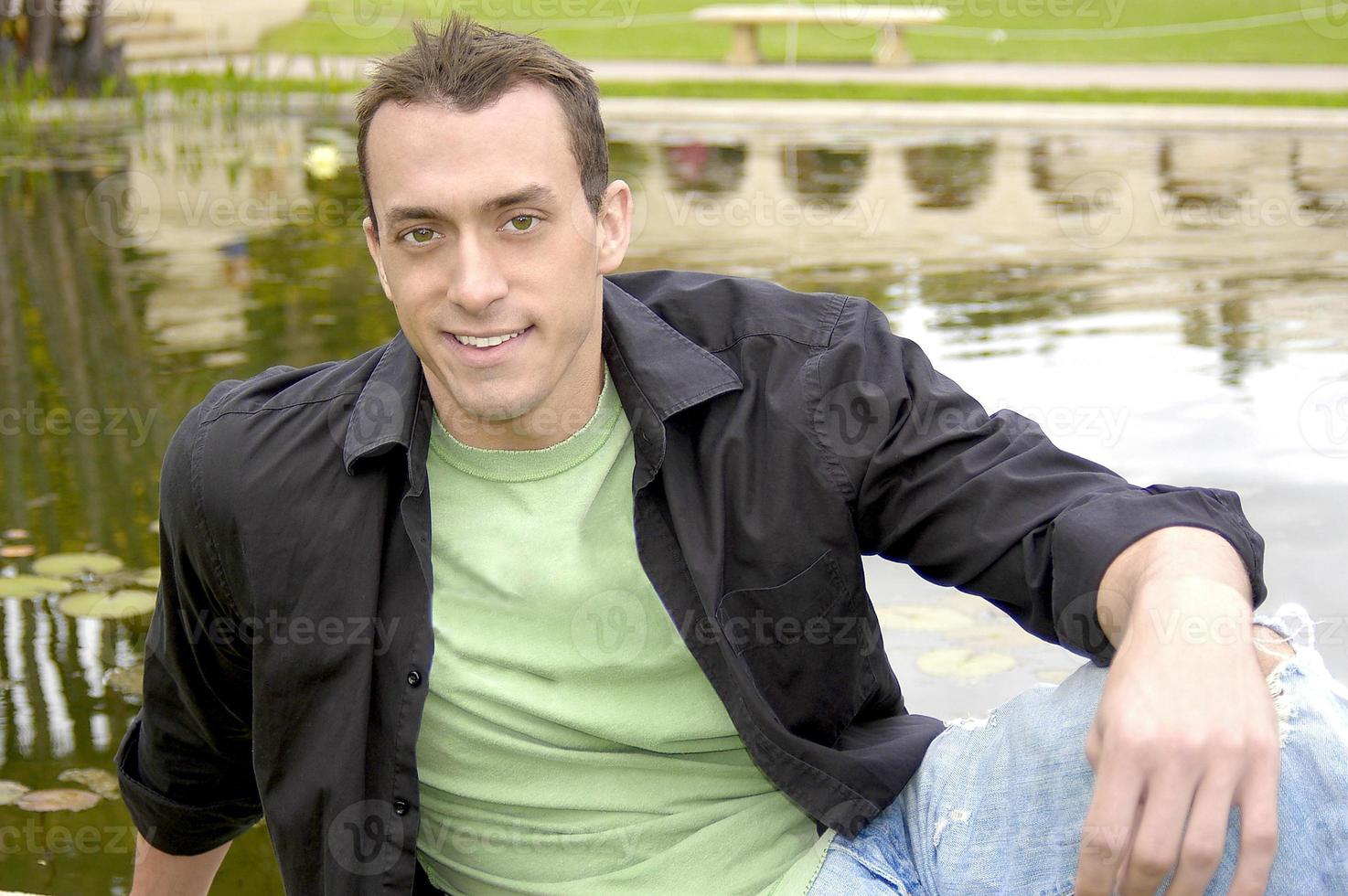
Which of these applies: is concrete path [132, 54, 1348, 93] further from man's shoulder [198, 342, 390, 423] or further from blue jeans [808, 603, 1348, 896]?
blue jeans [808, 603, 1348, 896]

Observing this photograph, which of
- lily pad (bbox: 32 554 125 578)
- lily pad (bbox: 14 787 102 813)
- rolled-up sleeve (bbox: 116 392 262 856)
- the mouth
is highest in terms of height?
the mouth

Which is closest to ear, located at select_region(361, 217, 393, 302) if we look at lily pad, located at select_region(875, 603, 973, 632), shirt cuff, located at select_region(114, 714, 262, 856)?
shirt cuff, located at select_region(114, 714, 262, 856)

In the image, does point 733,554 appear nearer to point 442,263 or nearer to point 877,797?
point 877,797

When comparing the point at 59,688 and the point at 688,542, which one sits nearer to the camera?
the point at 688,542

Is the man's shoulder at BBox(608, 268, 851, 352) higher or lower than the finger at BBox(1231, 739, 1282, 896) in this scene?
higher

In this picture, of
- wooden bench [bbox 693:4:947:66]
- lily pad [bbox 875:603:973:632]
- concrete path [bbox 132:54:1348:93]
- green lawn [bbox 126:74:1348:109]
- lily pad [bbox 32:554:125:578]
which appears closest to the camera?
lily pad [bbox 875:603:973:632]

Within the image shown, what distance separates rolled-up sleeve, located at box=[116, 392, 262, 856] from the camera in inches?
79.1

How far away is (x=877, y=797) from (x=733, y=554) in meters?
0.36

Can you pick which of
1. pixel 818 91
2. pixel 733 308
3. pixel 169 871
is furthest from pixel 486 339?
pixel 818 91

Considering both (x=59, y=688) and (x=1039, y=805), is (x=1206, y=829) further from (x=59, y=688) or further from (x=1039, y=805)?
(x=59, y=688)

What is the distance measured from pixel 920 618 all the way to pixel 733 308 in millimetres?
2142

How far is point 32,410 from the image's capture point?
594 cm

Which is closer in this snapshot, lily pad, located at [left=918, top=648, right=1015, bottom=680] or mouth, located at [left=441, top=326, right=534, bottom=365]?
mouth, located at [left=441, top=326, right=534, bottom=365]

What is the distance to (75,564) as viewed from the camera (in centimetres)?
446
